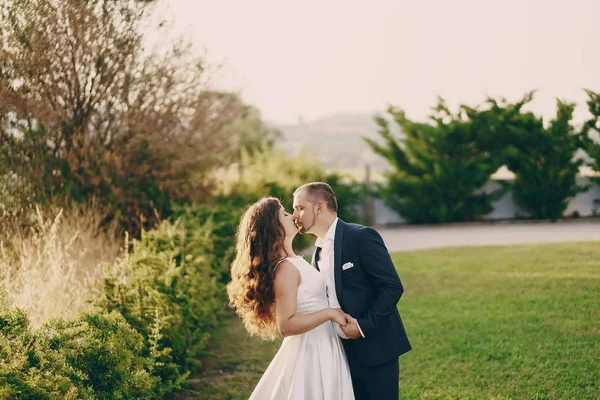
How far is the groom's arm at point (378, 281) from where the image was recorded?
408 cm

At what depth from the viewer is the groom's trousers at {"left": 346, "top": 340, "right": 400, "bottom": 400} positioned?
166 inches

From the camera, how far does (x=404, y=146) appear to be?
74.3 ft

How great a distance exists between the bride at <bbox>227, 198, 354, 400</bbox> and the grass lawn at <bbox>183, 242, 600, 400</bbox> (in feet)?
7.85

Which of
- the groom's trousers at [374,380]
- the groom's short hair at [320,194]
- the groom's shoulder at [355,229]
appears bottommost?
the groom's trousers at [374,380]

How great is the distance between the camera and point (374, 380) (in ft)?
13.9

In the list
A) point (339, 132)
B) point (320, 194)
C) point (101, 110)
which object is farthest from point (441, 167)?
point (339, 132)

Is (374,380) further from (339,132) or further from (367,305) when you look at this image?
(339,132)

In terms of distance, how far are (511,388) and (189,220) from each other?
5425 millimetres

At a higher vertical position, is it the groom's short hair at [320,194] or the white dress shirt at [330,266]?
the groom's short hair at [320,194]

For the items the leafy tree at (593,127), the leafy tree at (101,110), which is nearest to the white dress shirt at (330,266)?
the leafy tree at (101,110)

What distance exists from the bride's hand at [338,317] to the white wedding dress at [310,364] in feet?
0.38

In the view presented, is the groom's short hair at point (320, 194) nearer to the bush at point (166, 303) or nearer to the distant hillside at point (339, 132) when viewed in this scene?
the bush at point (166, 303)

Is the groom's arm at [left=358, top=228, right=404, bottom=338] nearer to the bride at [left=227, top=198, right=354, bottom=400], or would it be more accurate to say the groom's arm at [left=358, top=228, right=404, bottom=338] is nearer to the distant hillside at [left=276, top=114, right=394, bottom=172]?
the bride at [left=227, top=198, right=354, bottom=400]

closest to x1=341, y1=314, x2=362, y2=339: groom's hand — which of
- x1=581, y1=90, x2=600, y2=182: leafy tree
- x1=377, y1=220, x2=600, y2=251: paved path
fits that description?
x1=377, y1=220, x2=600, y2=251: paved path
